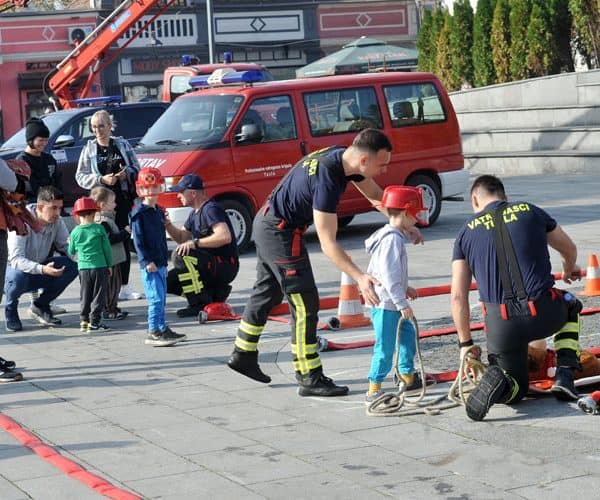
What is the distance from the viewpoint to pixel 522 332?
23.3 feet

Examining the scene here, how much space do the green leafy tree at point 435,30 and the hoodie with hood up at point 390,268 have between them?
23112 millimetres

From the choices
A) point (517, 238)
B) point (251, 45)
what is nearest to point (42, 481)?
point (517, 238)

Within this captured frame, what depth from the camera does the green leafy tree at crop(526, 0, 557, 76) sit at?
26.1m

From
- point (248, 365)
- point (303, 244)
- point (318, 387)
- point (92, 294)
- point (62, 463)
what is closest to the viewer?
point (62, 463)

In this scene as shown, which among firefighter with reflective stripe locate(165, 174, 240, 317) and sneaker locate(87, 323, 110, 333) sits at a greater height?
firefighter with reflective stripe locate(165, 174, 240, 317)

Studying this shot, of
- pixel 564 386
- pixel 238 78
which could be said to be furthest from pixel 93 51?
pixel 564 386

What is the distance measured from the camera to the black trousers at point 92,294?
10742 millimetres

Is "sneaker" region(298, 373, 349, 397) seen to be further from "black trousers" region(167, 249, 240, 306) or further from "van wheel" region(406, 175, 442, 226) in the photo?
"van wheel" region(406, 175, 442, 226)

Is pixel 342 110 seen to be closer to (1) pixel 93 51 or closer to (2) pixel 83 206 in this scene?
(2) pixel 83 206

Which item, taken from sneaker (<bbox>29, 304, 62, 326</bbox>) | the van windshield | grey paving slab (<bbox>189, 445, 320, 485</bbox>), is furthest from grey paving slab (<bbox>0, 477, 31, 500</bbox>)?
the van windshield

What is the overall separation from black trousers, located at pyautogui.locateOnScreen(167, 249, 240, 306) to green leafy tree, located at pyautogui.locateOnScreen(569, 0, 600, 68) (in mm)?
15507

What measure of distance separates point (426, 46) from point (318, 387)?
24043 mm

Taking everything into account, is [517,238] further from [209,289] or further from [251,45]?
[251,45]

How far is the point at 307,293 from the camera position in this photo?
8031 mm
